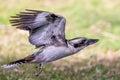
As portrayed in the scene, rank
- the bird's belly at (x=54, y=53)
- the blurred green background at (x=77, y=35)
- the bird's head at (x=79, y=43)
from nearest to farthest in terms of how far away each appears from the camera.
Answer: the bird's belly at (x=54, y=53)
the bird's head at (x=79, y=43)
the blurred green background at (x=77, y=35)

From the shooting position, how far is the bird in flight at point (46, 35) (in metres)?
8.22

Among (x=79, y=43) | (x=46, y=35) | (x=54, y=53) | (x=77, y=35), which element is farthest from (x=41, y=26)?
(x=77, y=35)

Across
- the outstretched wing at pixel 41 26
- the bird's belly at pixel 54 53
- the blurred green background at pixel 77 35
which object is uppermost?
the outstretched wing at pixel 41 26

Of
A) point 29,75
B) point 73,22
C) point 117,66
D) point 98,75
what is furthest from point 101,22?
point 29,75

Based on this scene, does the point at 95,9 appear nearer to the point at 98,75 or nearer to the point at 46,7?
the point at 46,7

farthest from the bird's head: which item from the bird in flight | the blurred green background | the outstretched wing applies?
the blurred green background

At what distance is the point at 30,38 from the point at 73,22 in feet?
27.0

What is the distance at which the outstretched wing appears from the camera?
8281 mm

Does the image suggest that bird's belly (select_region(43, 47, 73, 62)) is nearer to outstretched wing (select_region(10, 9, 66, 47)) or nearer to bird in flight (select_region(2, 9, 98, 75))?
bird in flight (select_region(2, 9, 98, 75))

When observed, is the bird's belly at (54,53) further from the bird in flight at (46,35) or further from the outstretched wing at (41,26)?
the outstretched wing at (41,26)

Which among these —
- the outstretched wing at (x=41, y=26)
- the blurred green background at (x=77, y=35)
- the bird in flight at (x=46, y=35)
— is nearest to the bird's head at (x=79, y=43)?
the bird in flight at (x=46, y=35)

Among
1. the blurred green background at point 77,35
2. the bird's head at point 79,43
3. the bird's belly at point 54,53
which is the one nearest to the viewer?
the bird's belly at point 54,53

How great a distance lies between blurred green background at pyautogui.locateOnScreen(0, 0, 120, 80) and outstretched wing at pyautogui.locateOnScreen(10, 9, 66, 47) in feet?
3.10

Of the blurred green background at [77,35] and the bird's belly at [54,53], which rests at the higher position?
Answer: the bird's belly at [54,53]
